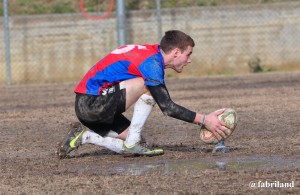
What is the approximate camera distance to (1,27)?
2084cm

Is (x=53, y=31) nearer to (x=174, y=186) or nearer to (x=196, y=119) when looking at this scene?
(x=196, y=119)

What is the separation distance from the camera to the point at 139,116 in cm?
791

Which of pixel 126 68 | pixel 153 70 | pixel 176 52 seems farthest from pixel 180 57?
pixel 126 68

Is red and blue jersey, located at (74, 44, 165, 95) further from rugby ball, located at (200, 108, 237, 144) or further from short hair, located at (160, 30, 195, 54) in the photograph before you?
rugby ball, located at (200, 108, 237, 144)

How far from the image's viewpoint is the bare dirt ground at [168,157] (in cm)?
639

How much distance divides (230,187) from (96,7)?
16.8 meters

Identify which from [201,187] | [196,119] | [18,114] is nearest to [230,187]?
[201,187]

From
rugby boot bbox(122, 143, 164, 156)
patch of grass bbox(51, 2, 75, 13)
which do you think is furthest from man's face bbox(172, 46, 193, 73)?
patch of grass bbox(51, 2, 75, 13)

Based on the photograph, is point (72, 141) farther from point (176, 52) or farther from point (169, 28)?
point (169, 28)

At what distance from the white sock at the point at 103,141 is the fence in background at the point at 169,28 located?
12775 mm

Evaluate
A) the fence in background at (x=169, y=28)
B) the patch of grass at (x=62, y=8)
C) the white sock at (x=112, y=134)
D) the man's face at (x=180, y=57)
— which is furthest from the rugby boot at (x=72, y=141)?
the patch of grass at (x=62, y=8)

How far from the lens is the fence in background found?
20891 millimetres

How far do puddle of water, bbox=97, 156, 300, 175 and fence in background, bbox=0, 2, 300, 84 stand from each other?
13349 mm

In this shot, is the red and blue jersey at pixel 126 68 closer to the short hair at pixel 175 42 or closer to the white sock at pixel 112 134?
the short hair at pixel 175 42
